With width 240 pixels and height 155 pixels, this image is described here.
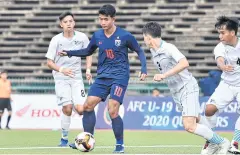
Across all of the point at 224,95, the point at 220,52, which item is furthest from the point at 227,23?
the point at 224,95

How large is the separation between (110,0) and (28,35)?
13.1 feet

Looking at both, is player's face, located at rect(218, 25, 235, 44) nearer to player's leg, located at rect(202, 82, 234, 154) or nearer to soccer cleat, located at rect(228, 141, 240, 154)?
player's leg, located at rect(202, 82, 234, 154)

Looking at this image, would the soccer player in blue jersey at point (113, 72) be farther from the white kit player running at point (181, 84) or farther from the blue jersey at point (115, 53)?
the white kit player running at point (181, 84)

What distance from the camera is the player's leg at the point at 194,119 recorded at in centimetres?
1366

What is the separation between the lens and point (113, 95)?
591 inches

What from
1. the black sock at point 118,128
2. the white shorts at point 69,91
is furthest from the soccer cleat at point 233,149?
the white shorts at point 69,91

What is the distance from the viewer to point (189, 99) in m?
13.9

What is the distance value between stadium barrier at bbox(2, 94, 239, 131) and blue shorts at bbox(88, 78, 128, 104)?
12831mm

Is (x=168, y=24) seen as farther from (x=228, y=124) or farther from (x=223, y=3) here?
(x=228, y=124)

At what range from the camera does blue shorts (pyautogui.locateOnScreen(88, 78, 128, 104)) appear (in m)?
15.1

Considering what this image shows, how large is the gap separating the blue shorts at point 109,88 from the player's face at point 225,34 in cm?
187

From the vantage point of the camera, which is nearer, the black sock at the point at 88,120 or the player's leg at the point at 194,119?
the player's leg at the point at 194,119

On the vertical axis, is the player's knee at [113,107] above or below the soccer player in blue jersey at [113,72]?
below

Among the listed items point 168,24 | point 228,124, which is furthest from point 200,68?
point 228,124
